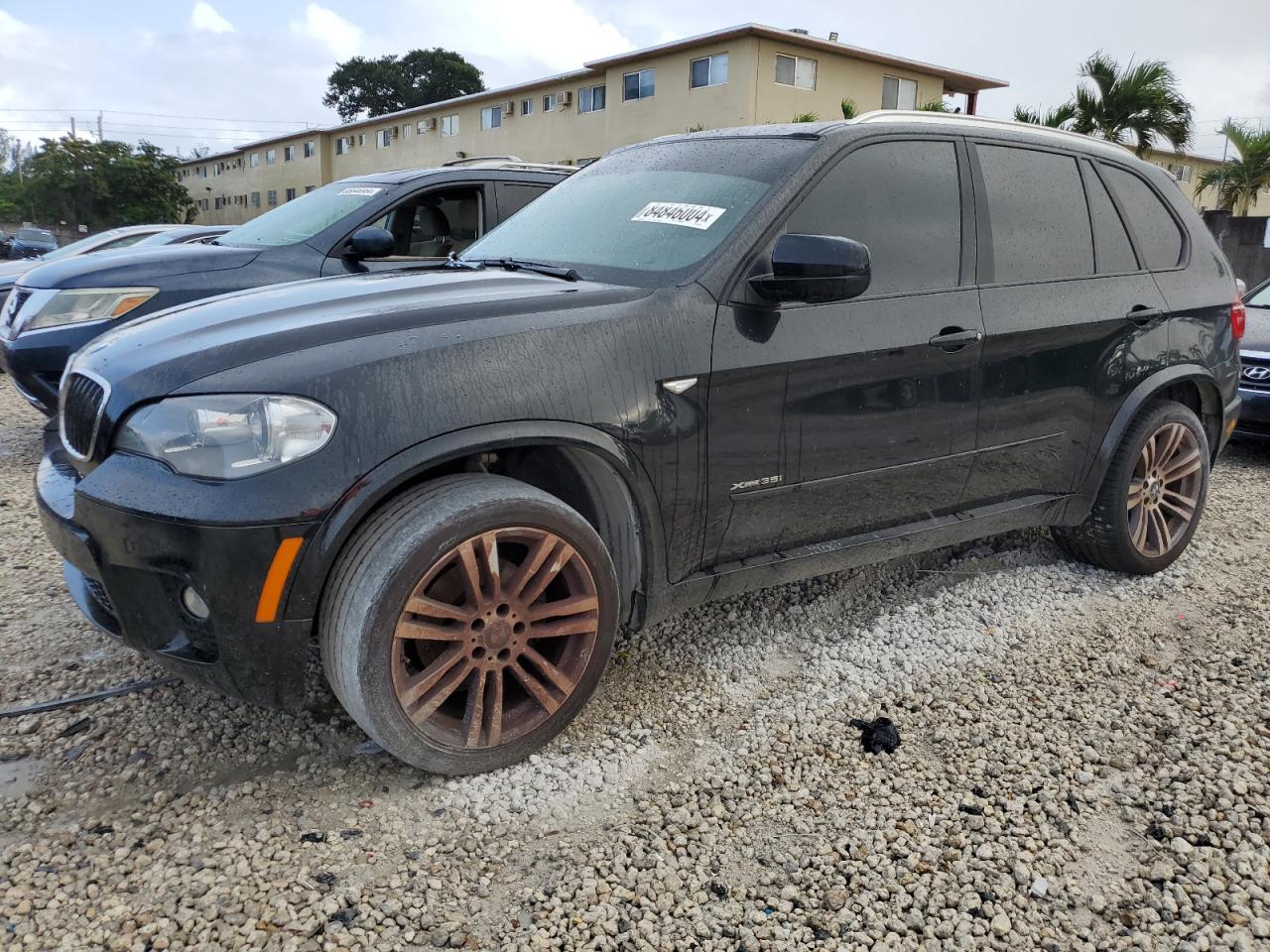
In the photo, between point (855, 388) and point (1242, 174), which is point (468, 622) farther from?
point (1242, 174)

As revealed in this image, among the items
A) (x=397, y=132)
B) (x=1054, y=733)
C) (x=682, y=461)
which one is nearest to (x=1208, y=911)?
(x=1054, y=733)

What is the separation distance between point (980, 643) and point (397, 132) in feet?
155

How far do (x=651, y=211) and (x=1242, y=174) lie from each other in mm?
24813

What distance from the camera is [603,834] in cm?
238

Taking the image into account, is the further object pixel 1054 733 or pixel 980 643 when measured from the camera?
pixel 980 643

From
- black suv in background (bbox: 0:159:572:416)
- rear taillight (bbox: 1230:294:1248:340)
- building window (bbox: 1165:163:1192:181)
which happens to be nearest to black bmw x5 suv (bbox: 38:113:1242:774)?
rear taillight (bbox: 1230:294:1248:340)

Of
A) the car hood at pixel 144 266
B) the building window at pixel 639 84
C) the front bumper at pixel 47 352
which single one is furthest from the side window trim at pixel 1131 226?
the building window at pixel 639 84

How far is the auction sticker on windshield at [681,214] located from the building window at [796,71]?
2980cm

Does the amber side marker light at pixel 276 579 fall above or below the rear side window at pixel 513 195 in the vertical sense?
below

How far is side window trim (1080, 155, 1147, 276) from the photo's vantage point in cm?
378

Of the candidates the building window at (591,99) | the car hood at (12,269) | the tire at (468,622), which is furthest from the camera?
the building window at (591,99)

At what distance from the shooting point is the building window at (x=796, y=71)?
30406 millimetres

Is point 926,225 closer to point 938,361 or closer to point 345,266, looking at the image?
point 938,361

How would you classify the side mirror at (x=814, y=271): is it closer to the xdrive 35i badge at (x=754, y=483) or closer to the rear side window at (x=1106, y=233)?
the xdrive 35i badge at (x=754, y=483)
